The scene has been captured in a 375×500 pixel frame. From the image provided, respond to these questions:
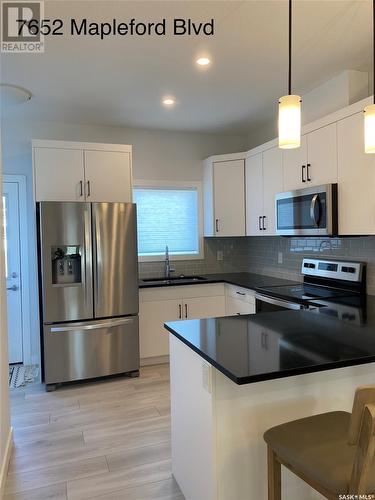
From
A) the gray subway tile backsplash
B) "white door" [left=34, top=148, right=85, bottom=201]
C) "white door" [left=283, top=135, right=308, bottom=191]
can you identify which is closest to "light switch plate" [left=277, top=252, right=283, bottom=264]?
the gray subway tile backsplash

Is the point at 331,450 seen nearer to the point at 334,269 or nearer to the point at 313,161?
the point at 334,269

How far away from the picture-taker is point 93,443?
2.57 metres

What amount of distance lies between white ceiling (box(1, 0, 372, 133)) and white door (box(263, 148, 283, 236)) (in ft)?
1.72

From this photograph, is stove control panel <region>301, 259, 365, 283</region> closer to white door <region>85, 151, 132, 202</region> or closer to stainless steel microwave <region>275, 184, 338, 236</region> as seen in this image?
stainless steel microwave <region>275, 184, 338, 236</region>

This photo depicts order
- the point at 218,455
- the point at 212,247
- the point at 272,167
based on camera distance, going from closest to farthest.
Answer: the point at 218,455, the point at 272,167, the point at 212,247

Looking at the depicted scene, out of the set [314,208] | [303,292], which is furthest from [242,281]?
[314,208]

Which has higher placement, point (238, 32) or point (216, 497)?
point (238, 32)

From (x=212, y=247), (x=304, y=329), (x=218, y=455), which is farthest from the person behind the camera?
(x=212, y=247)

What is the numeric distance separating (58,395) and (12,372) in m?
0.94

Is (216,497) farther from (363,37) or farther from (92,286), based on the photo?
(363,37)

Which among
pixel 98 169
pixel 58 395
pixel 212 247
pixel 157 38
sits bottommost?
pixel 58 395

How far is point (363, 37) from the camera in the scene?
2434 millimetres

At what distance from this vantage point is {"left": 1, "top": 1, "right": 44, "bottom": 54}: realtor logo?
6.88 ft

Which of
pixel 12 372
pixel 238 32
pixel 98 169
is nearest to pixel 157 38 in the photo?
pixel 238 32
